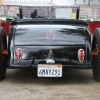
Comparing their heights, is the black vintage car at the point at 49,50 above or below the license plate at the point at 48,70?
above

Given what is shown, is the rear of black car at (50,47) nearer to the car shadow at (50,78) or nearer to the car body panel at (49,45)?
the car body panel at (49,45)

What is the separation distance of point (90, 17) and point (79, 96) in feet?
69.7

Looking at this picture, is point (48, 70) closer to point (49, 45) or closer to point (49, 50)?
point (49, 50)

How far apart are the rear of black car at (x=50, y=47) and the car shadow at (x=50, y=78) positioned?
1.58 feet

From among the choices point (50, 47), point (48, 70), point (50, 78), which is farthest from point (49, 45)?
point (50, 78)

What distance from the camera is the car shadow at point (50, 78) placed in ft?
20.2

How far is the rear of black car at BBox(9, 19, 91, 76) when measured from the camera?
5.81 m

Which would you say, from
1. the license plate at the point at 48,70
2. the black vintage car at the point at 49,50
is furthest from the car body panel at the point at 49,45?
the license plate at the point at 48,70

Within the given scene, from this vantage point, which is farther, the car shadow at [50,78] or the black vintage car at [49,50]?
the car shadow at [50,78]

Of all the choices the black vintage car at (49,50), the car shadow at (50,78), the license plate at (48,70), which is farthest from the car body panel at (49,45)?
the car shadow at (50,78)

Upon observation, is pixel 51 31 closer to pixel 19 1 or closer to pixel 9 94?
pixel 9 94

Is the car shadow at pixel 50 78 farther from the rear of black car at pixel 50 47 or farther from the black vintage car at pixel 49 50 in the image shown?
the rear of black car at pixel 50 47

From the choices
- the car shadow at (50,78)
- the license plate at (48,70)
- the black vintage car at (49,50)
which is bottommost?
the car shadow at (50,78)

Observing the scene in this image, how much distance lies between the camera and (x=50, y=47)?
5875 millimetres
